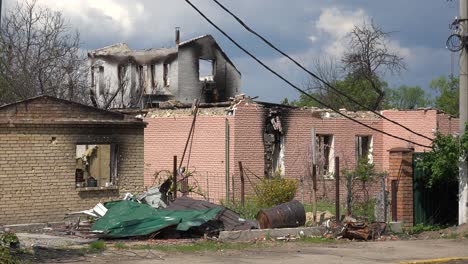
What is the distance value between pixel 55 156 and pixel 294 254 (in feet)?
26.4

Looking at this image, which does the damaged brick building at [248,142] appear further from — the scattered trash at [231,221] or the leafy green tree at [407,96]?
the leafy green tree at [407,96]

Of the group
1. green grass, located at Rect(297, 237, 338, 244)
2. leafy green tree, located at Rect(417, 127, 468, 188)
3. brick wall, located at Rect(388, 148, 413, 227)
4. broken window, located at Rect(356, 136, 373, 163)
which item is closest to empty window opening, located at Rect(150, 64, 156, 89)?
broken window, located at Rect(356, 136, 373, 163)

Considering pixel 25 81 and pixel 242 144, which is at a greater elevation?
pixel 25 81

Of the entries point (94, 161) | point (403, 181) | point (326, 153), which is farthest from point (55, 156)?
point (326, 153)

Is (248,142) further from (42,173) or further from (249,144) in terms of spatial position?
(42,173)

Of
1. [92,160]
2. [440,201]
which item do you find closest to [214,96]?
[92,160]

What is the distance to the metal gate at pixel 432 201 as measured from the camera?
19.8 m

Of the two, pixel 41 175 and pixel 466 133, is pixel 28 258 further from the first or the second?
pixel 466 133

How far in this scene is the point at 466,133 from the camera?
729 inches

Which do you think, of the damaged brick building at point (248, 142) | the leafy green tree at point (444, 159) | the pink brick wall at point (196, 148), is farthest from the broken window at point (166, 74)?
the leafy green tree at point (444, 159)

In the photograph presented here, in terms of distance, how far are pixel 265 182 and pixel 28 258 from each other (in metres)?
10.7

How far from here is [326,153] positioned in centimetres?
3209

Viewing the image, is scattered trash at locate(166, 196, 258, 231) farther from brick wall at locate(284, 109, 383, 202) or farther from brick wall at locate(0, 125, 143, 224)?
brick wall at locate(284, 109, 383, 202)

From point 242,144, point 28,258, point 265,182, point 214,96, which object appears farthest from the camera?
point 214,96
